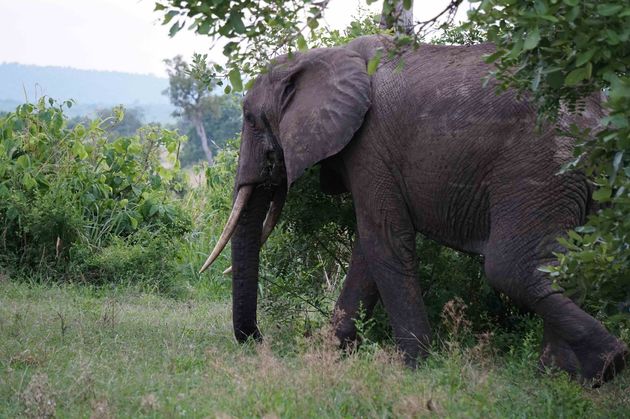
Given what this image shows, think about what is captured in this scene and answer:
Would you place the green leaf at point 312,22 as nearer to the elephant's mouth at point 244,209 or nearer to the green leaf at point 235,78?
the green leaf at point 235,78

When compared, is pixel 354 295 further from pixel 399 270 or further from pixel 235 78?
pixel 235 78

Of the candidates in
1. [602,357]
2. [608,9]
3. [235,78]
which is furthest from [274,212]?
[608,9]

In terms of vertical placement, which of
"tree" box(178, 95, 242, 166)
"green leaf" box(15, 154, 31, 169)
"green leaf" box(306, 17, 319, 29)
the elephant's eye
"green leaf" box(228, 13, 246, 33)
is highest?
"green leaf" box(228, 13, 246, 33)

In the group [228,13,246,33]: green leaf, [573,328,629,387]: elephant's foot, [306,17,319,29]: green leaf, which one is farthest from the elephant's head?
[228,13,246,33]: green leaf

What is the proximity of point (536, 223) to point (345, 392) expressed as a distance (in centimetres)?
149

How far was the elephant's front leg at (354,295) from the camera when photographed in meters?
7.46

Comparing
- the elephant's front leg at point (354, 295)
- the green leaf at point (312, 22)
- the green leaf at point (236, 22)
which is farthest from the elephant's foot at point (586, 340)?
the green leaf at point (236, 22)

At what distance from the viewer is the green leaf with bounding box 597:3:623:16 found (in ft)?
12.8

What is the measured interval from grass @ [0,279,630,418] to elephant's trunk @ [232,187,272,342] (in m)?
0.15

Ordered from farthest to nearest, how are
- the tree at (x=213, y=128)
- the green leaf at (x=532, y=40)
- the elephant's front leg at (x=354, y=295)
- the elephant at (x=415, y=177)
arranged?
the tree at (x=213, y=128) → the elephant's front leg at (x=354, y=295) → the elephant at (x=415, y=177) → the green leaf at (x=532, y=40)

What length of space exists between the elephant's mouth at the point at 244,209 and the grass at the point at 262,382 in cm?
68

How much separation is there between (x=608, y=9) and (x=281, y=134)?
3676 millimetres

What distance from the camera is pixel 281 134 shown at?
7.38 metres

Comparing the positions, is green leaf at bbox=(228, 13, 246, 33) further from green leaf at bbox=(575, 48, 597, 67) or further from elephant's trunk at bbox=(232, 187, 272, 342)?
elephant's trunk at bbox=(232, 187, 272, 342)
